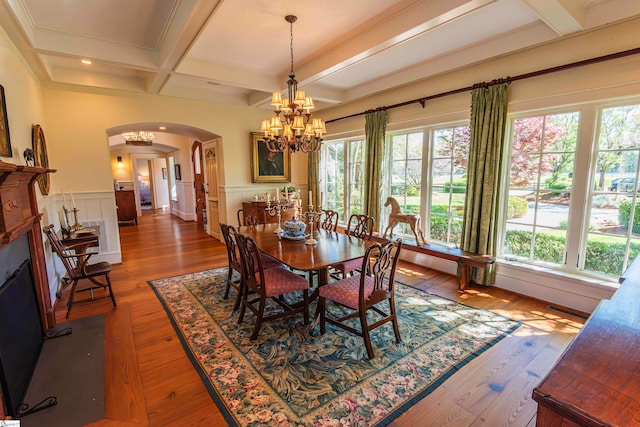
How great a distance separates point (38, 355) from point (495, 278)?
459 centimetres

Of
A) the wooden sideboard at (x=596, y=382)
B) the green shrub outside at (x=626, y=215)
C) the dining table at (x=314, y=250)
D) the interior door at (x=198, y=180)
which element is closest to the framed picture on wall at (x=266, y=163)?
the interior door at (x=198, y=180)

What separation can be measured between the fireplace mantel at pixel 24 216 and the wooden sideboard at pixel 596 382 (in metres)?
2.53

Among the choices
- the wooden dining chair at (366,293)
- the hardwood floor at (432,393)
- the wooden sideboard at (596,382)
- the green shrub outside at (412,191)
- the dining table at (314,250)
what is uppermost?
the green shrub outside at (412,191)

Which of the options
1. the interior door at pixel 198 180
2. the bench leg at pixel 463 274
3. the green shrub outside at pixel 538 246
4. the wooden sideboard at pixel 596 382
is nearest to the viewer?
the wooden sideboard at pixel 596 382

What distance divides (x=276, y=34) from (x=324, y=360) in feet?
10.6

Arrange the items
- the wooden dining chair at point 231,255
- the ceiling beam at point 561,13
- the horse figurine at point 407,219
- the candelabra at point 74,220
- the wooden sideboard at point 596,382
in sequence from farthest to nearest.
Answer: the horse figurine at point 407,219 < the candelabra at point 74,220 < the wooden dining chair at point 231,255 < the ceiling beam at point 561,13 < the wooden sideboard at point 596,382

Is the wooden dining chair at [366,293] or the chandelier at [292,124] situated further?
the chandelier at [292,124]

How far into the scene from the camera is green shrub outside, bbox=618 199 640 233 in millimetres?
2695

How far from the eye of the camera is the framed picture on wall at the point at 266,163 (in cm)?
591

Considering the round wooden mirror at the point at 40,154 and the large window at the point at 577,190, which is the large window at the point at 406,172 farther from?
the round wooden mirror at the point at 40,154

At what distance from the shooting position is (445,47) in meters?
3.33

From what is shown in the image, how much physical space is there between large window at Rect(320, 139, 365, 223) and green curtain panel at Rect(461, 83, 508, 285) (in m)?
2.17

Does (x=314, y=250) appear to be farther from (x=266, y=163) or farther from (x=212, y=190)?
(x=212, y=190)

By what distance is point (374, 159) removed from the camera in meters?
4.80
